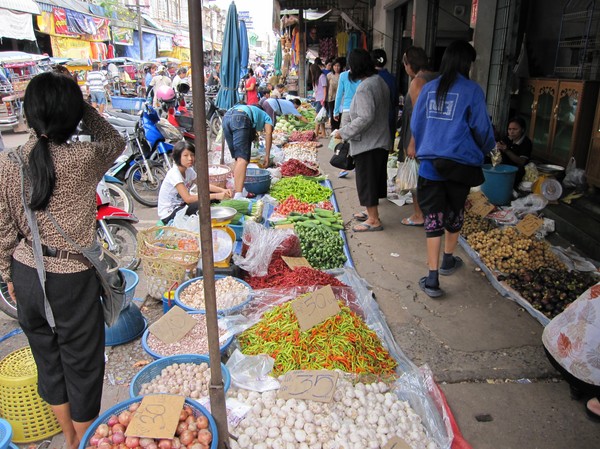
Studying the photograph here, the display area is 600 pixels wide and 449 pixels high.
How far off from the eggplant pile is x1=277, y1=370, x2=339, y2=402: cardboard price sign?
1.98 metres

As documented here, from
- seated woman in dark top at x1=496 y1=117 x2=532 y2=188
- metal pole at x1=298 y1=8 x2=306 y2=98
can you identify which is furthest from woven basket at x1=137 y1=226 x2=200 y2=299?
metal pole at x1=298 y1=8 x2=306 y2=98

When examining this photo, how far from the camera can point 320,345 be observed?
287 cm

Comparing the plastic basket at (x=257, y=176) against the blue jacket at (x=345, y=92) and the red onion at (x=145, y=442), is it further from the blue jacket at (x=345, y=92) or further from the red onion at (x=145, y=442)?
the red onion at (x=145, y=442)

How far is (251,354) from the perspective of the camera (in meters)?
2.92

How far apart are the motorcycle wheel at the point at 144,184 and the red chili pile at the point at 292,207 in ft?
6.57

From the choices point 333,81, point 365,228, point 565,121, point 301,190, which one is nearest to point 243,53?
point 301,190

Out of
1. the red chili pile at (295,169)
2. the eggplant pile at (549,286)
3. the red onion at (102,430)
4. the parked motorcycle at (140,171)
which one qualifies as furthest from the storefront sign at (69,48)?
the red onion at (102,430)

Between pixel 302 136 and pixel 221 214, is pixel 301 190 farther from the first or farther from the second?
pixel 302 136

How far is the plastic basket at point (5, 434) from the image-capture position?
2148 millimetres

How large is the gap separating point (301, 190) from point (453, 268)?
2827mm

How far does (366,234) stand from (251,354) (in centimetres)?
278

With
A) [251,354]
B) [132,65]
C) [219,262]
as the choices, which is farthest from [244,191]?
[132,65]

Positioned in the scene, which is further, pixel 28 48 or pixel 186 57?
pixel 186 57

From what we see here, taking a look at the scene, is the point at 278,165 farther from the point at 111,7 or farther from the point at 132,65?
the point at 111,7
